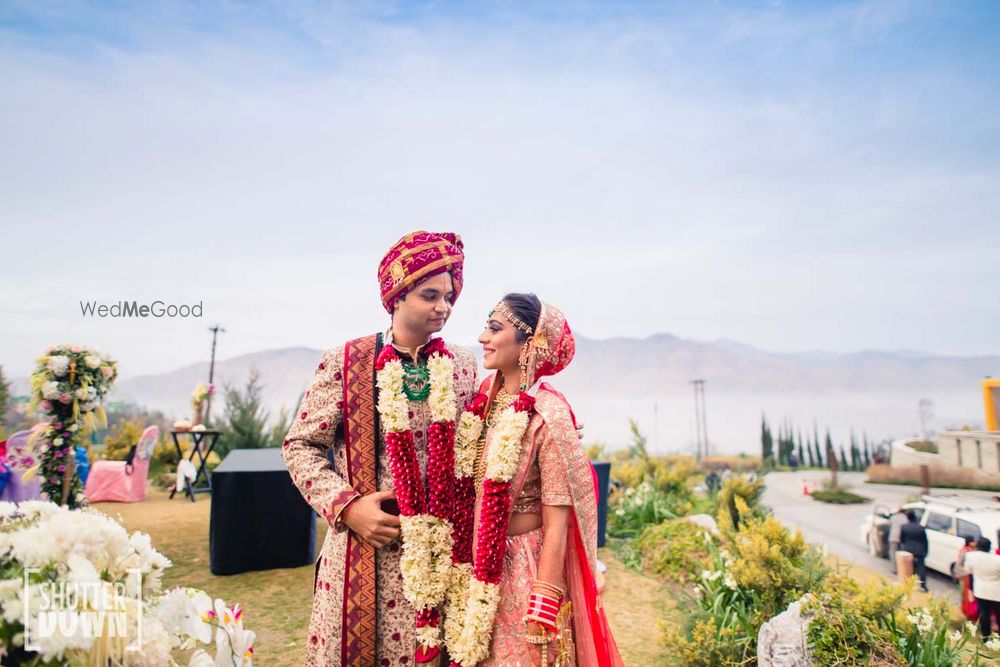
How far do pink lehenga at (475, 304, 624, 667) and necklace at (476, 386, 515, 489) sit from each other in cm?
4

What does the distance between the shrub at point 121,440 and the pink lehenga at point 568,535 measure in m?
14.0

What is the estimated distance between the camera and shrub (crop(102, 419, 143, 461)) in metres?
13.6

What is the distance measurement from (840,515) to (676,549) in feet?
59.9

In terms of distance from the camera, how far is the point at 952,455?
2464 centimetres

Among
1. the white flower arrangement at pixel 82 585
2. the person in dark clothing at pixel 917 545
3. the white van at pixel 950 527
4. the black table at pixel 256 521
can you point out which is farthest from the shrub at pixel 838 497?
the white flower arrangement at pixel 82 585

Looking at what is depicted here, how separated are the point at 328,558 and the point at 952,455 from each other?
29991 millimetres

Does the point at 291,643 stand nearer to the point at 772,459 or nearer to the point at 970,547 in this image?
the point at 970,547

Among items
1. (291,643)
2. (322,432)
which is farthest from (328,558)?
(291,643)

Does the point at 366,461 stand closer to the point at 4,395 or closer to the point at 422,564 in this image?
the point at 422,564

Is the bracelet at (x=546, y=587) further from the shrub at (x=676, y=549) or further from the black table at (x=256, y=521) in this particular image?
the shrub at (x=676, y=549)

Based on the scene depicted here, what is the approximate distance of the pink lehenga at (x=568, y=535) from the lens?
2.31m

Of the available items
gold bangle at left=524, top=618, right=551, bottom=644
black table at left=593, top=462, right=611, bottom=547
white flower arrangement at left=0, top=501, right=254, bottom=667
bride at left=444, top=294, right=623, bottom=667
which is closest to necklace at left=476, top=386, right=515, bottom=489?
bride at left=444, top=294, right=623, bottom=667

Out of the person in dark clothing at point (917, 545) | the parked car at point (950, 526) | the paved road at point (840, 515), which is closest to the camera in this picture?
the parked car at point (950, 526)

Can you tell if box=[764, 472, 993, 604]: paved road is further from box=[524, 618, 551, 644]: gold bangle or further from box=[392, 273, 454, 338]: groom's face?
box=[392, 273, 454, 338]: groom's face
